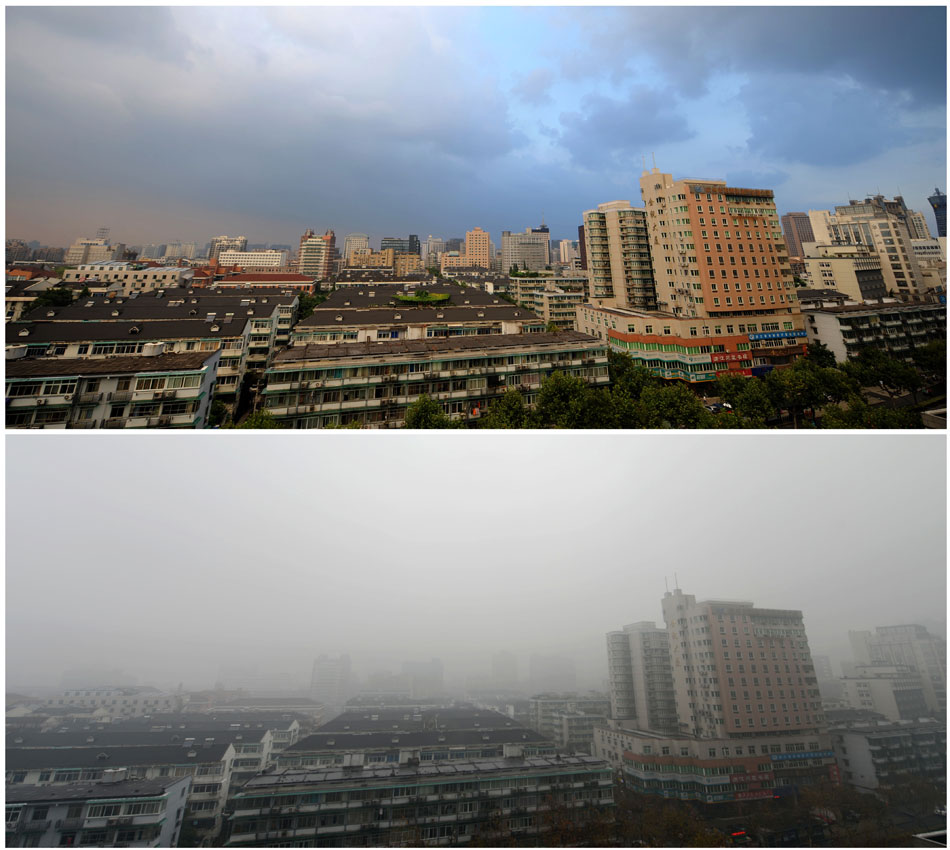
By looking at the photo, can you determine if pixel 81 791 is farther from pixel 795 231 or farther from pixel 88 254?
pixel 795 231

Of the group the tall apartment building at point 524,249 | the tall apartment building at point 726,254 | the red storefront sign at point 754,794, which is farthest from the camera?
the tall apartment building at point 524,249

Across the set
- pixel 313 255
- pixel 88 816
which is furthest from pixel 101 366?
pixel 313 255

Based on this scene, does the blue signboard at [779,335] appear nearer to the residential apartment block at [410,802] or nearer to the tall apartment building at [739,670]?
the tall apartment building at [739,670]

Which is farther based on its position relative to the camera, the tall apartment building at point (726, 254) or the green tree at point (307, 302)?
the green tree at point (307, 302)

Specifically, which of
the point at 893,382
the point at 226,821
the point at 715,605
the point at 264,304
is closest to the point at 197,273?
the point at 264,304

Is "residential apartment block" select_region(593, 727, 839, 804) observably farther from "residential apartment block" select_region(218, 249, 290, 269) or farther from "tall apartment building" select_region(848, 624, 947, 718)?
"residential apartment block" select_region(218, 249, 290, 269)

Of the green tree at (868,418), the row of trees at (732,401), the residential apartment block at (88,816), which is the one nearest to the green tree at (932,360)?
the row of trees at (732,401)

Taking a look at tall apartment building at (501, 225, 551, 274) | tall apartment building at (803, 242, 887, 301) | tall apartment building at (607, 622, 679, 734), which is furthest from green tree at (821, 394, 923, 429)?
tall apartment building at (501, 225, 551, 274)
